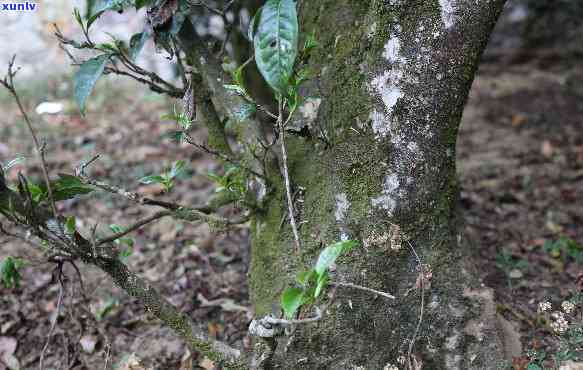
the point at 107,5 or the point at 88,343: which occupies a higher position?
the point at 107,5

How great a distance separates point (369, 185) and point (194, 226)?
1.35 m

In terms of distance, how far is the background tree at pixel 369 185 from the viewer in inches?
55.1

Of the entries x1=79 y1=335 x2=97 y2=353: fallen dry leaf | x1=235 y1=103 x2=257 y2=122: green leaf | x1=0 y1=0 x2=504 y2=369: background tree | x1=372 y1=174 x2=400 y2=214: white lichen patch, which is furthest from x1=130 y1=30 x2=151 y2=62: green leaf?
x1=79 y1=335 x2=97 y2=353: fallen dry leaf

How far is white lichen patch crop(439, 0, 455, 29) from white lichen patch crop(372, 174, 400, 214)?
0.41 meters

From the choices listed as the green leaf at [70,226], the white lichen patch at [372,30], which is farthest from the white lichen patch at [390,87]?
the green leaf at [70,226]

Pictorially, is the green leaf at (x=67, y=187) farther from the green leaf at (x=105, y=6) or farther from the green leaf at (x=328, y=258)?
the green leaf at (x=328, y=258)

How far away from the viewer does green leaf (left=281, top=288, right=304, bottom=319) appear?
1.08m

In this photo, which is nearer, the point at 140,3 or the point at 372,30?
the point at 140,3

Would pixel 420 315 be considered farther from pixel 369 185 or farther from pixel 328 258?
pixel 328 258

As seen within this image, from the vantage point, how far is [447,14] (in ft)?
4.58

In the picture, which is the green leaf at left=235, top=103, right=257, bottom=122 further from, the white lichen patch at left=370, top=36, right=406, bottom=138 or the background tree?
the white lichen patch at left=370, top=36, right=406, bottom=138

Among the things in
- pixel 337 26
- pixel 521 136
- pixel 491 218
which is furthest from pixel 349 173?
pixel 521 136

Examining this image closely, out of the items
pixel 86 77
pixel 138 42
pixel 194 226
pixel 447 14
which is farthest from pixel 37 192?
pixel 194 226

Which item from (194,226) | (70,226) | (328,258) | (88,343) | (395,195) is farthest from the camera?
(194,226)
